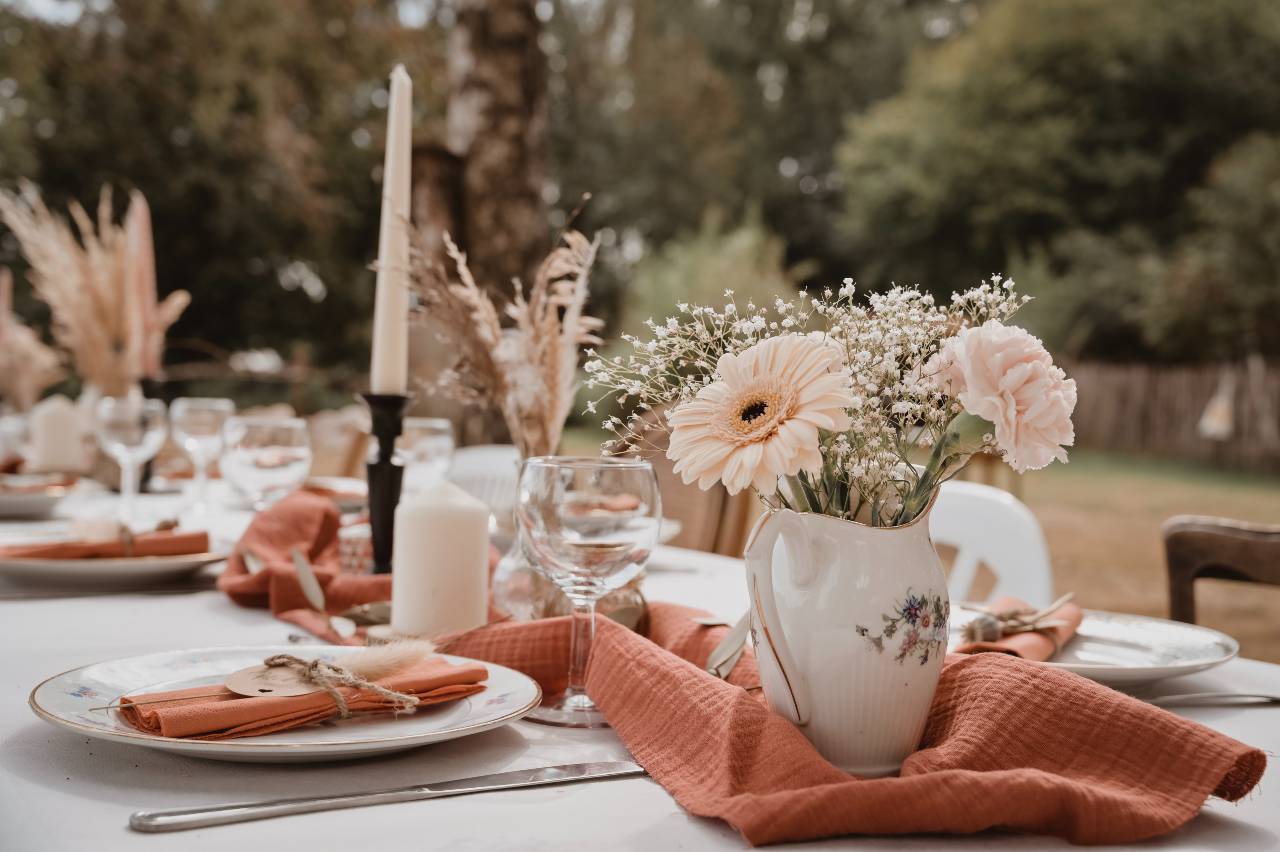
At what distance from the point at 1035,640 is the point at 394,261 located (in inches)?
33.1

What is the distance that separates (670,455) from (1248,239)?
18251 millimetres

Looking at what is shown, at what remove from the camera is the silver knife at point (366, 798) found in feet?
2.10

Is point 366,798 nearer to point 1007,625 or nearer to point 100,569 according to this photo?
point 1007,625

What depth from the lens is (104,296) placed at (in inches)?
101

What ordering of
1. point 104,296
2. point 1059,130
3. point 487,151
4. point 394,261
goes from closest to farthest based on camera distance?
point 394,261
point 104,296
point 487,151
point 1059,130

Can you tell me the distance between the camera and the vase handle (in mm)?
756

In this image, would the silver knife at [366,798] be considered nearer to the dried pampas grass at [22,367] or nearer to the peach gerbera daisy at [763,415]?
the peach gerbera daisy at [763,415]

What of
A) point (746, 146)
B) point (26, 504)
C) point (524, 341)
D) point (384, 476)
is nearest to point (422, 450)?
point (384, 476)

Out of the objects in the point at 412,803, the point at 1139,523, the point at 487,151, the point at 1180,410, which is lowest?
the point at 1139,523

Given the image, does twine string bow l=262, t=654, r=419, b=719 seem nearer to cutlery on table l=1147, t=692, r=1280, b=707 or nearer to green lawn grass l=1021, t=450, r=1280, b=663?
cutlery on table l=1147, t=692, r=1280, b=707

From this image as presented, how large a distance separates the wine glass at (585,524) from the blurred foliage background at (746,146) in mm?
9429

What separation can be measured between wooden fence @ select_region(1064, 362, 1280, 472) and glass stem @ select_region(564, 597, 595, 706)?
1526 cm

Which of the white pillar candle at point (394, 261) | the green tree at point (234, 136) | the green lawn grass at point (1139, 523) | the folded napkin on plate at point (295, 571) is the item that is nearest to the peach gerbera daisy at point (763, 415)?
the folded napkin on plate at point (295, 571)

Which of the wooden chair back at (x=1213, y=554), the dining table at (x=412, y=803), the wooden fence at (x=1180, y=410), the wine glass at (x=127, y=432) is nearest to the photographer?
the dining table at (x=412, y=803)
